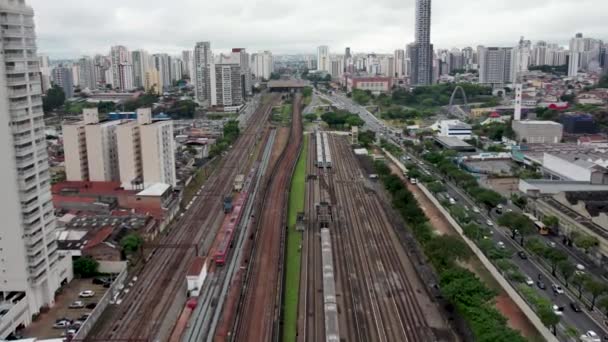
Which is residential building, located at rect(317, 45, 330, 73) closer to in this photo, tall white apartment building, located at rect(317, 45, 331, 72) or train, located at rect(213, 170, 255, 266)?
tall white apartment building, located at rect(317, 45, 331, 72)

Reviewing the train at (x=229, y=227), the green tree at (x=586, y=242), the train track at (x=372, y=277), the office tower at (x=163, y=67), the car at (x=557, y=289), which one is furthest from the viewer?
the office tower at (x=163, y=67)

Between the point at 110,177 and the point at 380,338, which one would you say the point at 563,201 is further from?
the point at 110,177

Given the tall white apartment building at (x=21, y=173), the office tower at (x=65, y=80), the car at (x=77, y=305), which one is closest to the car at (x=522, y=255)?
the car at (x=77, y=305)

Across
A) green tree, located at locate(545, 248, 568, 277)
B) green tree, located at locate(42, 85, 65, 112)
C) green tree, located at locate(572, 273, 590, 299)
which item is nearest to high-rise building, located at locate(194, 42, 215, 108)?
green tree, located at locate(42, 85, 65, 112)

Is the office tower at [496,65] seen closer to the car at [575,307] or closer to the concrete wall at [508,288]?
the concrete wall at [508,288]

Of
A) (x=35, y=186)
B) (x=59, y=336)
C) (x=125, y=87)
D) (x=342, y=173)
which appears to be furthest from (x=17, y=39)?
(x=125, y=87)

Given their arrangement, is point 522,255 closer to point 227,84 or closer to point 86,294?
point 86,294
